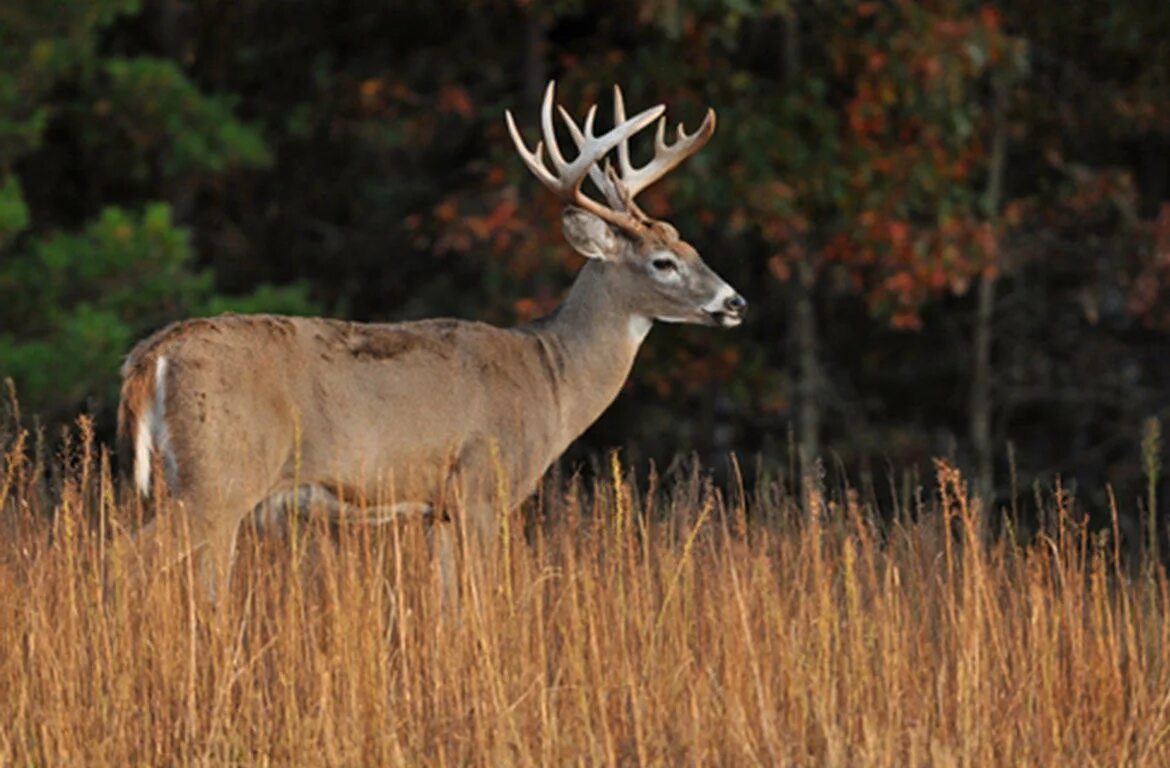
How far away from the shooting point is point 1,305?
43.9ft

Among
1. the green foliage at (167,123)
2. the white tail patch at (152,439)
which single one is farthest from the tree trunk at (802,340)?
the white tail patch at (152,439)

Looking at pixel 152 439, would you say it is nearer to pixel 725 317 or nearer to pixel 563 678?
pixel 563 678

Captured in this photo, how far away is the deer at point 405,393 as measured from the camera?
745 cm

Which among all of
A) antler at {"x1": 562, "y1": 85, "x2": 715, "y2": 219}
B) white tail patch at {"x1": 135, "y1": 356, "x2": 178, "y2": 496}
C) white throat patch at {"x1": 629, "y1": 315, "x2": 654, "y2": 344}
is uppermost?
antler at {"x1": 562, "y1": 85, "x2": 715, "y2": 219}

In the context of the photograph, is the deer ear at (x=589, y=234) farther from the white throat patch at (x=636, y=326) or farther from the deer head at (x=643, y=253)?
the white throat patch at (x=636, y=326)

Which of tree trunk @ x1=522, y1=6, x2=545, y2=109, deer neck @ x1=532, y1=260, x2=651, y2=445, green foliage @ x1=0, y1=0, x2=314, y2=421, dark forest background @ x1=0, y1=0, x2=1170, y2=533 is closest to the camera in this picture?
deer neck @ x1=532, y1=260, x2=651, y2=445

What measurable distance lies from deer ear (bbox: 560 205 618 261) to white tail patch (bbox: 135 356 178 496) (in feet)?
7.02

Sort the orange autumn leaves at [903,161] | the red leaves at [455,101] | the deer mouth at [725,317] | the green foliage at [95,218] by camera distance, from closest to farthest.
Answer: the deer mouth at [725,317] < the green foliage at [95,218] < the orange autumn leaves at [903,161] < the red leaves at [455,101]

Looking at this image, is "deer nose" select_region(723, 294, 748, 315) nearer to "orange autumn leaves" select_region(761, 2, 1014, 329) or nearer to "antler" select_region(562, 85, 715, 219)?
"antler" select_region(562, 85, 715, 219)

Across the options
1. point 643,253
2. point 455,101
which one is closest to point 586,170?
point 643,253

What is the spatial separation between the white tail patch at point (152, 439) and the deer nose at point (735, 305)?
2465mm

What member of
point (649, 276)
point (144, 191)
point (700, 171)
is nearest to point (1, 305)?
point (144, 191)

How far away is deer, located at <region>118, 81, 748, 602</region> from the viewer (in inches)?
293

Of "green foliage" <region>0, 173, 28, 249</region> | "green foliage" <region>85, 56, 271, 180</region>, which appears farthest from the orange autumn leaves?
"green foliage" <region>0, 173, 28, 249</region>
